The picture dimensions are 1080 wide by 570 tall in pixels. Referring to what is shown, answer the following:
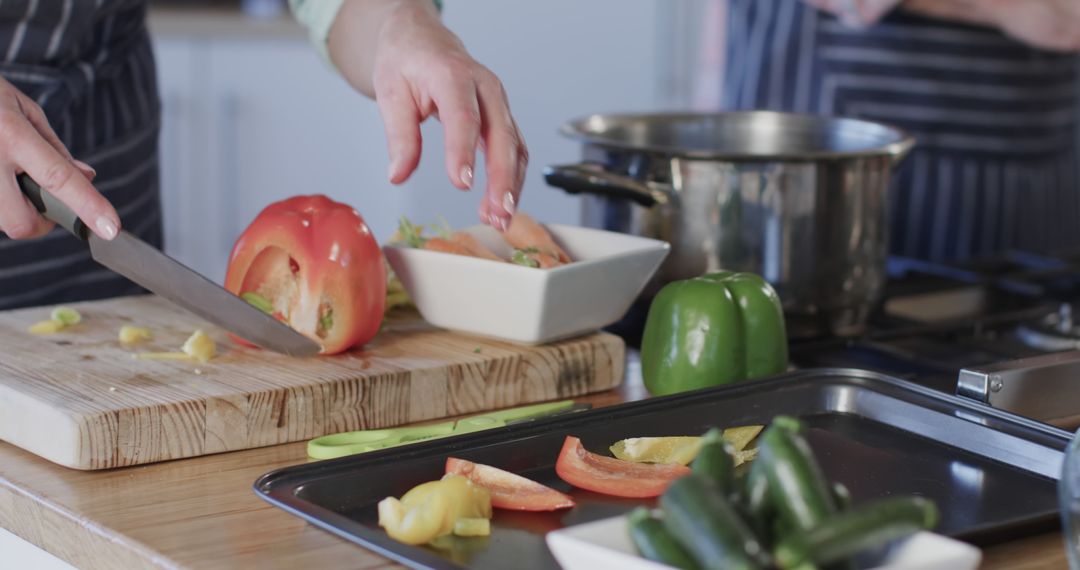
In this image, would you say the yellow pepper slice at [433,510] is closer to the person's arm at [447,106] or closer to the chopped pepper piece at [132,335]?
the person's arm at [447,106]

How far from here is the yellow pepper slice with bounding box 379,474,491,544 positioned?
0.88m

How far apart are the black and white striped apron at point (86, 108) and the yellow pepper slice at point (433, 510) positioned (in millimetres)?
867

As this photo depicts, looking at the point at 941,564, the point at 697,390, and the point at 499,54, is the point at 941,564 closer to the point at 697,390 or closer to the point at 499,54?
the point at 697,390

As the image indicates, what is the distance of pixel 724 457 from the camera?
2.58 feet

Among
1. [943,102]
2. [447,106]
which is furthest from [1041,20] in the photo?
[447,106]

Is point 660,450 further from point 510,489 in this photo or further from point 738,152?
point 738,152

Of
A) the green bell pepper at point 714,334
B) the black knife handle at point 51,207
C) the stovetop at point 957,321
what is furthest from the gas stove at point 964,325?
the black knife handle at point 51,207

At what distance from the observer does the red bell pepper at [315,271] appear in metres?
1.26

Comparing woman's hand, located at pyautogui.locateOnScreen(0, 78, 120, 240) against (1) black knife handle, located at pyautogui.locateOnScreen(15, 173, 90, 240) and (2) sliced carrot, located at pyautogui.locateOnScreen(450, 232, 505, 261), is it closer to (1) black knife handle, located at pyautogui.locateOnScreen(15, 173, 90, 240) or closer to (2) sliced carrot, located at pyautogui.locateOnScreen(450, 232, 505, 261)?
(1) black knife handle, located at pyautogui.locateOnScreen(15, 173, 90, 240)

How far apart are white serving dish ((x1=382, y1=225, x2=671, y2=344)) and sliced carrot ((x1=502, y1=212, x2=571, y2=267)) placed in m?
0.04

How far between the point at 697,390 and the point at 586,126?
506 millimetres

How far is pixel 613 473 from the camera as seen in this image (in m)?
0.99

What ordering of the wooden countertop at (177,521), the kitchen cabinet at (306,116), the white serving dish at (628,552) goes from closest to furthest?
the white serving dish at (628,552) < the wooden countertop at (177,521) < the kitchen cabinet at (306,116)

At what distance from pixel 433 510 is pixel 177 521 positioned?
18 cm
